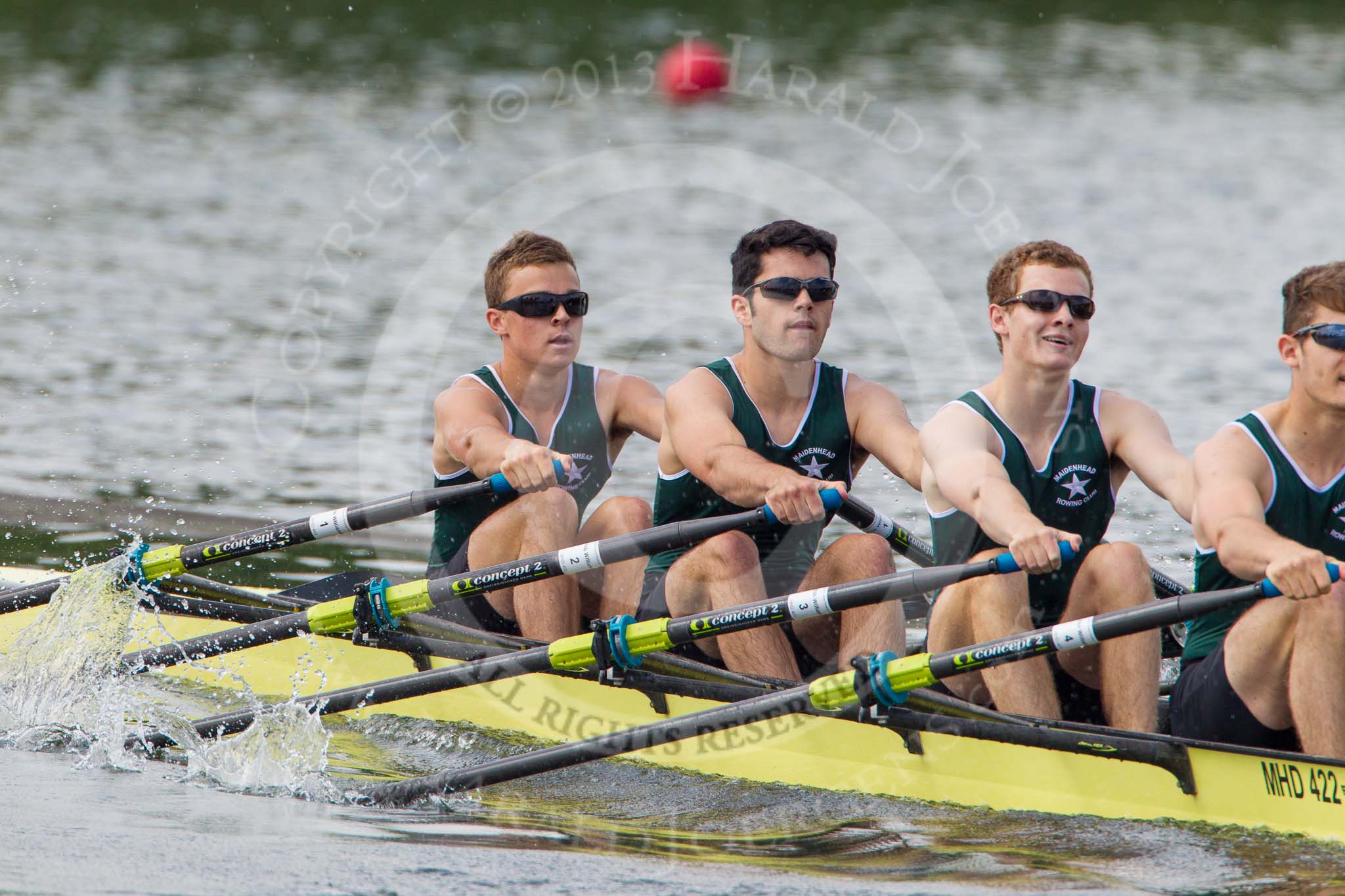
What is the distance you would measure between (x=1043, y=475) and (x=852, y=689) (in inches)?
36.5

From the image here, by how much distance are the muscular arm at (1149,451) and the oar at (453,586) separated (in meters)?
0.90

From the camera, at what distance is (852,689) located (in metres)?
4.65

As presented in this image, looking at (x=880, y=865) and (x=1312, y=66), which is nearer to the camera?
(x=880, y=865)

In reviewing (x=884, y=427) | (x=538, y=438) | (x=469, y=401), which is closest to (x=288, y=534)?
(x=469, y=401)

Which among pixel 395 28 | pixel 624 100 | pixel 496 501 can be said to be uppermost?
pixel 395 28

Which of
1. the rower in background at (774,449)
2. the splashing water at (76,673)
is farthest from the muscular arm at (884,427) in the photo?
the splashing water at (76,673)

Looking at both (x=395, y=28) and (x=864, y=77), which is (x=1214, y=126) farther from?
(x=395, y=28)

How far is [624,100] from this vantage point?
79.9 feet

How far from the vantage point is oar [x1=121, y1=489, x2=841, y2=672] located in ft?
17.1

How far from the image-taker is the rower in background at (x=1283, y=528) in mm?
4246

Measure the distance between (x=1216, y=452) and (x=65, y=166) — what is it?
58.6ft

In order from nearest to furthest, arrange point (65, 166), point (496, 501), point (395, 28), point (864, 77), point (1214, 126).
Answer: point (496, 501), point (65, 166), point (1214, 126), point (864, 77), point (395, 28)

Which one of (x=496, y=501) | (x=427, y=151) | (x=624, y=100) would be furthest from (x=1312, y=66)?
(x=496, y=501)

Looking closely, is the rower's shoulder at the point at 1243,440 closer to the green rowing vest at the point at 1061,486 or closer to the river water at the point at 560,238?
the green rowing vest at the point at 1061,486
